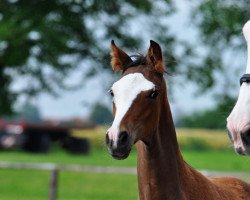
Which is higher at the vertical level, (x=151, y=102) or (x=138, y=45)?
(x=138, y=45)

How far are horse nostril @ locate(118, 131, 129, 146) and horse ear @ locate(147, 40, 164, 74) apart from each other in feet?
2.17

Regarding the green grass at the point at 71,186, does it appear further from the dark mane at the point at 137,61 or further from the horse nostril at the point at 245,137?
the horse nostril at the point at 245,137

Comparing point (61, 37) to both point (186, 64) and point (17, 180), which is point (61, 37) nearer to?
point (186, 64)

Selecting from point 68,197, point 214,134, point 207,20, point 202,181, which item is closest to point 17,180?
point 68,197

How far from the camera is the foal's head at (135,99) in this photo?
16.1ft

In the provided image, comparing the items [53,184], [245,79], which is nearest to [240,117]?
[245,79]

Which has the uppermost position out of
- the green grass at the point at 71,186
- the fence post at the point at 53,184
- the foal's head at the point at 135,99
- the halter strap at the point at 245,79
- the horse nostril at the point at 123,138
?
the green grass at the point at 71,186

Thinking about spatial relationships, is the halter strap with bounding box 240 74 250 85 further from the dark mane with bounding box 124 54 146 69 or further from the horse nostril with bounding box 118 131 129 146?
the dark mane with bounding box 124 54 146 69

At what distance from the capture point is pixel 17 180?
19.4 metres

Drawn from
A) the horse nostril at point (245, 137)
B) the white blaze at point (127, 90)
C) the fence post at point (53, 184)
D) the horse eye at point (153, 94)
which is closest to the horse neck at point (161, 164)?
the horse eye at point (153, 94)

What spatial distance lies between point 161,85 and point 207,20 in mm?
11391

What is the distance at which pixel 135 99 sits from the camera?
5137 millimetres

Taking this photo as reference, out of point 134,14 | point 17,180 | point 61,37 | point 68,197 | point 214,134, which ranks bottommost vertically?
point 68,197

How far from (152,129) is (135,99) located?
30cm
